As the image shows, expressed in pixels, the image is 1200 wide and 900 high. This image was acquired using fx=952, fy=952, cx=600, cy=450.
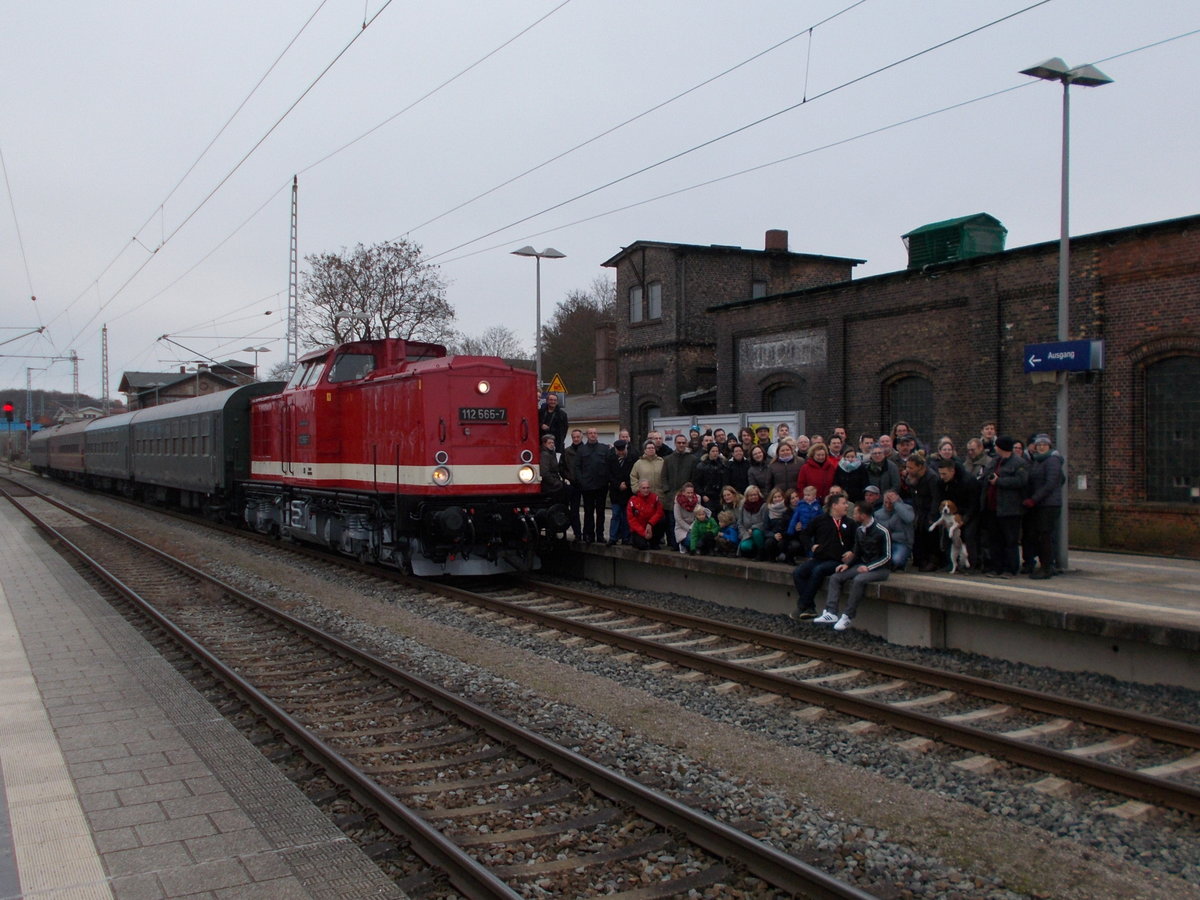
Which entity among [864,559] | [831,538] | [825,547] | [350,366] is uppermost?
[350,366]

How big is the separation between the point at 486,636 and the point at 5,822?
5737 mm

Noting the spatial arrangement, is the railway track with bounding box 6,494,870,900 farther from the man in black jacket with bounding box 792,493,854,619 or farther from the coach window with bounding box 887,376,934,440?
the coach window with bounding box 887,376,934,440

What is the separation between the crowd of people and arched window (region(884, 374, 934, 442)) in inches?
318

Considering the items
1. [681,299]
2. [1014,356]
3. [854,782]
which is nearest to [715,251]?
[681,299]

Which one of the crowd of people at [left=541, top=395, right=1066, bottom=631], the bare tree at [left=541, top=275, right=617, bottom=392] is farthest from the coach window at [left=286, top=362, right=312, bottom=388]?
the bare tree at [left=541, top=275, right=617, bottom=392]

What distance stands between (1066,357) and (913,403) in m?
9.21

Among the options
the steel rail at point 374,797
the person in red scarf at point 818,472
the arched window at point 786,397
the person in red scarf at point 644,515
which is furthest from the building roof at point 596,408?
the steel rail at point 374,797

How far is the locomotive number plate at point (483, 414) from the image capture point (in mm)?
12977

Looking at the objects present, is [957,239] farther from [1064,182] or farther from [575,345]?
[575,345]

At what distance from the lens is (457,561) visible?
1351cm

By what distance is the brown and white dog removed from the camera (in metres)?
10.8

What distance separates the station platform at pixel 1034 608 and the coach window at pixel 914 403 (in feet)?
23.4

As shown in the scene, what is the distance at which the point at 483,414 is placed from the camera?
13.2 meters

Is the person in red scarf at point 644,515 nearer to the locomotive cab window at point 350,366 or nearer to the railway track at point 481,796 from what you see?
the locomotive cab window at point 350,366
